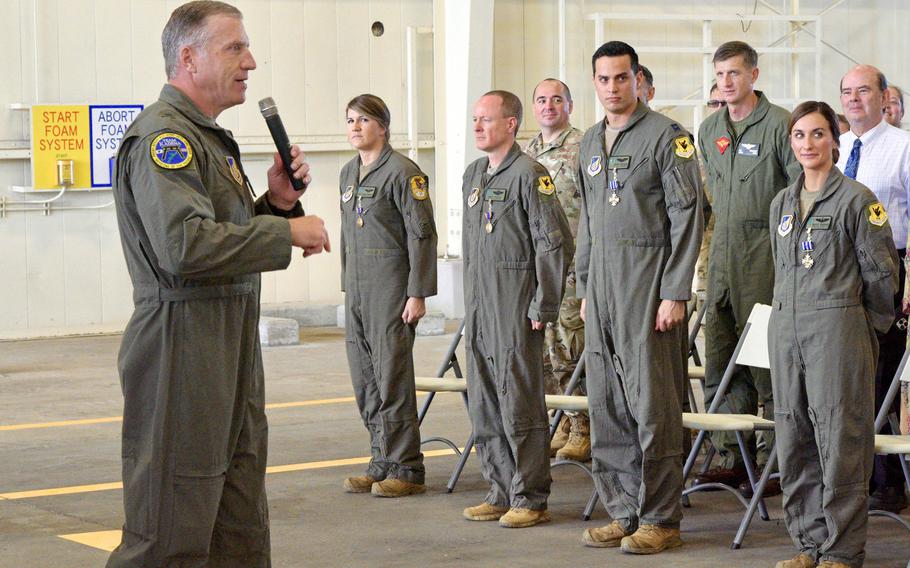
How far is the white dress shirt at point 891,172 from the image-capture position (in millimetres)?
6309

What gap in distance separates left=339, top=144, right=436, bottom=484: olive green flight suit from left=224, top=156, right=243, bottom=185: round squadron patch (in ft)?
9.34

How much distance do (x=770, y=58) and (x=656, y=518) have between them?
37.0ft

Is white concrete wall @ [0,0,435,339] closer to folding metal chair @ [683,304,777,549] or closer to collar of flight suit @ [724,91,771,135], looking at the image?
collar of flight suit @ [724,91,771,135]

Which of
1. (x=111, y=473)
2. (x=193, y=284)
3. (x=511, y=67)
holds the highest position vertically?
(x=511, y=67)

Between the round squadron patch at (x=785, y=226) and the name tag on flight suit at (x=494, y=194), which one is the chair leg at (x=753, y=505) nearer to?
the round squadron patch at (x=785, y=226)

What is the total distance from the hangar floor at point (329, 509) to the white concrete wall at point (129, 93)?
3569mm

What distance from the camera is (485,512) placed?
6035 mm

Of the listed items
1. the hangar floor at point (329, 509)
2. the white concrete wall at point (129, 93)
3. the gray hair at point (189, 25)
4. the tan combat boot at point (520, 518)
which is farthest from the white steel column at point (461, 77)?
the gray hair at point (189, 25)

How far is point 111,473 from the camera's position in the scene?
280 inches

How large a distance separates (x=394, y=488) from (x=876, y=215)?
2.78 metres

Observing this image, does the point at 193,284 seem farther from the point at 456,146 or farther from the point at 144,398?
the point at 456,146

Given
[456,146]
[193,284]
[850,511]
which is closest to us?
[193,284]

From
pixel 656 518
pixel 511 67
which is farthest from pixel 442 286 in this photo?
pixel 656 518

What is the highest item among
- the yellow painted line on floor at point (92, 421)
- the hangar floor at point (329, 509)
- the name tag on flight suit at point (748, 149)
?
the name tag on flight suit at point (748, 149)
